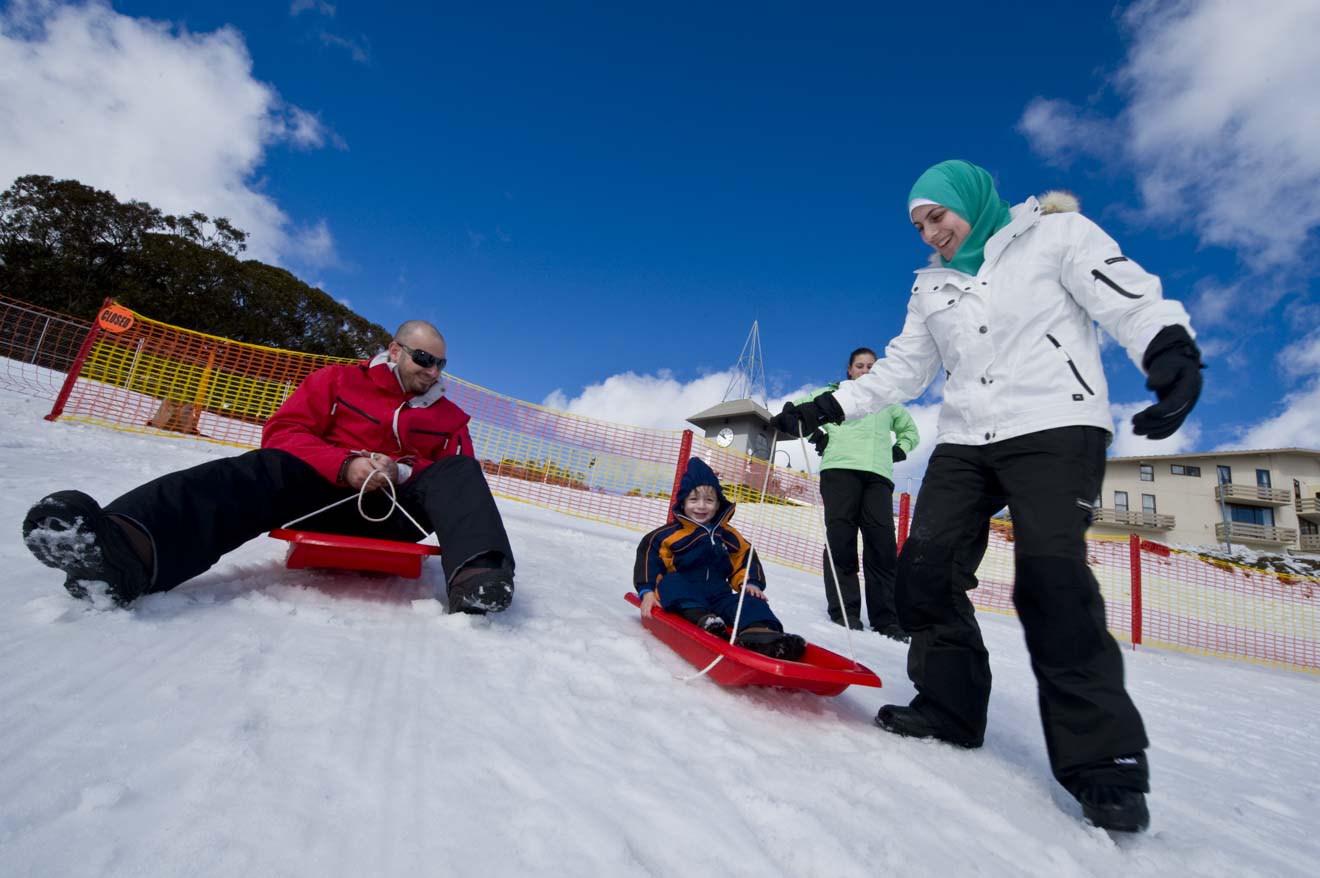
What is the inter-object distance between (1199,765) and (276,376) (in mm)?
10612

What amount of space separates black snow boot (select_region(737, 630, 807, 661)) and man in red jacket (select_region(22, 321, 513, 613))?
2.73 ft

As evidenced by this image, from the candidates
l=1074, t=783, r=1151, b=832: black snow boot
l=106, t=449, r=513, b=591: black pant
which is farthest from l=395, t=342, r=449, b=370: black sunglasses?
l=1074, t=783, r=1151, b=832: black snow boot

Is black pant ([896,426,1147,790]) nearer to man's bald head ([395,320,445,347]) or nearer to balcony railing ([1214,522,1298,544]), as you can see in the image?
man's bald head ([395,320,445,347])

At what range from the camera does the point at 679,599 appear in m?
2.41

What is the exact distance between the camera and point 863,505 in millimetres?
4344

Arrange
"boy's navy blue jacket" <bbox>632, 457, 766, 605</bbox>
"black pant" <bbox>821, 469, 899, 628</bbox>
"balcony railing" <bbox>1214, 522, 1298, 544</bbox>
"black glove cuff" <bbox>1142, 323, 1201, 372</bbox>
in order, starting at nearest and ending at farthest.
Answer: "black glove cuff" <bbox>1142, 323, 1201, 372</bbox>
"boy's navy blue jacket" <bbox>632, 457, 766, 605</bbox>
"black pant" <bbox>821, 469, 899, 628</bbox>
"balcony railing" <bbox>1214, 522, 1298, 544</bbox>

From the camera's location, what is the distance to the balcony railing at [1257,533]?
96.5 feet

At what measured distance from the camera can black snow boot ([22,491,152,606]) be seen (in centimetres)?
140

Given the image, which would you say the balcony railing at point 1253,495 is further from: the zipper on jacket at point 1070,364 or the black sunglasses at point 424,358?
the black sunglasses at point 424,358

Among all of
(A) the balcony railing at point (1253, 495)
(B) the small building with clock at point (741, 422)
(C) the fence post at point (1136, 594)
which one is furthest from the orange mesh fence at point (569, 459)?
(A) the balcony railing at point (1253, 495)

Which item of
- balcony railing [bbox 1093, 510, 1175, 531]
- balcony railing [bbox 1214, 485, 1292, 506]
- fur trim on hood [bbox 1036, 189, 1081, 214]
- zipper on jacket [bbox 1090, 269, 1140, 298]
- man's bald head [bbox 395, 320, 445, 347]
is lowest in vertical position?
man's bald head [bbox 395, 320, 445, 347]

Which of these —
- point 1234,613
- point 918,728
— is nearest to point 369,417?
point 918,728

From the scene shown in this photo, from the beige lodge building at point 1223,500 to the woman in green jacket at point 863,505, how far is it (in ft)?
110

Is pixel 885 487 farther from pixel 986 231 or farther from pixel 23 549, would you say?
pixel 23 549
